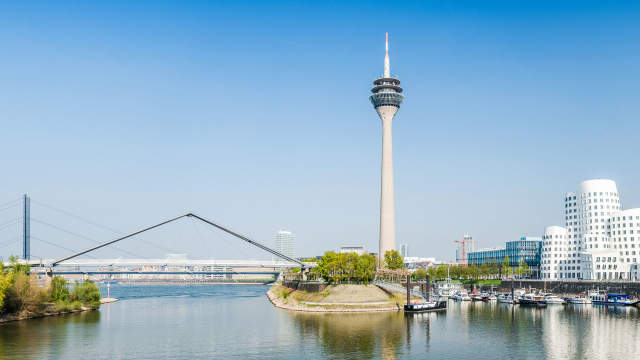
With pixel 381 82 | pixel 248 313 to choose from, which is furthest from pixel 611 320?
pixel 381 82

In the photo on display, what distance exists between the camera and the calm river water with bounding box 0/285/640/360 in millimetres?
58094

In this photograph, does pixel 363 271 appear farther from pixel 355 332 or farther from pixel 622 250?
pixel 622 250

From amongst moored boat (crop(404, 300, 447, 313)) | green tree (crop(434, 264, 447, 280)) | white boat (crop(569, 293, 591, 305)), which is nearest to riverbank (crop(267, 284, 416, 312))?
moored boat (crop(404, 300, 447, 313))

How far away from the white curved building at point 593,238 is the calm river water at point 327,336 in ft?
177

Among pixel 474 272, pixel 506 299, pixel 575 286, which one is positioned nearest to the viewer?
pixel 506 299

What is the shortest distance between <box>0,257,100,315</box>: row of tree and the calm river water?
409 centimetres

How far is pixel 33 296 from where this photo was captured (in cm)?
8850

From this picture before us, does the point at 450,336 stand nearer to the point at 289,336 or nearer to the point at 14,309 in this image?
the point at 289,336

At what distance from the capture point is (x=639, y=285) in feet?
399

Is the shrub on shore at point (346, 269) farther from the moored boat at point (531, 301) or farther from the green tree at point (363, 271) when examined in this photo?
the moored boat at point (531, 301)

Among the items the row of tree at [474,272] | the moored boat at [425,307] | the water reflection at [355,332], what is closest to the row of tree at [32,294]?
the water reflection at [355,332]

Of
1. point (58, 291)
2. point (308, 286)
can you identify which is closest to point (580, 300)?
point (308, 286)

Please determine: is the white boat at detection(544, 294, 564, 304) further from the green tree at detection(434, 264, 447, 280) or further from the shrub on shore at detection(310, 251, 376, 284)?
the green tree at detection(434, 264, 447, 280)

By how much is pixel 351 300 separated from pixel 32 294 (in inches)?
2024
